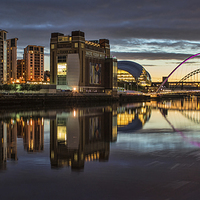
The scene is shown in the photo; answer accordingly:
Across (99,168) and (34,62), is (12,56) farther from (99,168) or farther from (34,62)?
(99,168)

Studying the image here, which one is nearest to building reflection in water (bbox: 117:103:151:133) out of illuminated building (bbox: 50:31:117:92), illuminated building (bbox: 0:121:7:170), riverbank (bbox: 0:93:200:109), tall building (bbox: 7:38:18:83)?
illuminated building (bbox: 0:121:7:170)

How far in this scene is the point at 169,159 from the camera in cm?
1523

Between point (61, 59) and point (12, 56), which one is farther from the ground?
point (12, 56)

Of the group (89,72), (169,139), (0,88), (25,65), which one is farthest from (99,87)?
(169,139)

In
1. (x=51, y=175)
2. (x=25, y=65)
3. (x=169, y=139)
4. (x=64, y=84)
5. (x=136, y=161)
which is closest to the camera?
(x=51, y=175)

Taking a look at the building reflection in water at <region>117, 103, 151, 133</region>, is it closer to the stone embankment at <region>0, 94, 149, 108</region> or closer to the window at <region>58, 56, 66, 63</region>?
the stone embankment at <region>0, 94, 149, 108</region>

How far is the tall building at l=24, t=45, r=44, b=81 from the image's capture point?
186m

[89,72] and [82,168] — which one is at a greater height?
[89,72]

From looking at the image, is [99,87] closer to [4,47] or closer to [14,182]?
[4,47]

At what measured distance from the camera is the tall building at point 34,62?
186 meters

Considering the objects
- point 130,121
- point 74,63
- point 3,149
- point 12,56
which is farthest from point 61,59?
point 3,149

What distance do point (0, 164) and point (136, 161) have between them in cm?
620

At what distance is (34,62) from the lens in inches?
7362

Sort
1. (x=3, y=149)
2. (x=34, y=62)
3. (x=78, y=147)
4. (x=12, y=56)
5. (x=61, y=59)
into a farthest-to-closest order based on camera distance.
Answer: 1. (x=34, y=62)
2. (x=12, y=56)
3. (x=61, y=59)
4. (x=78, y=147)
5. (x=3, y=149)
